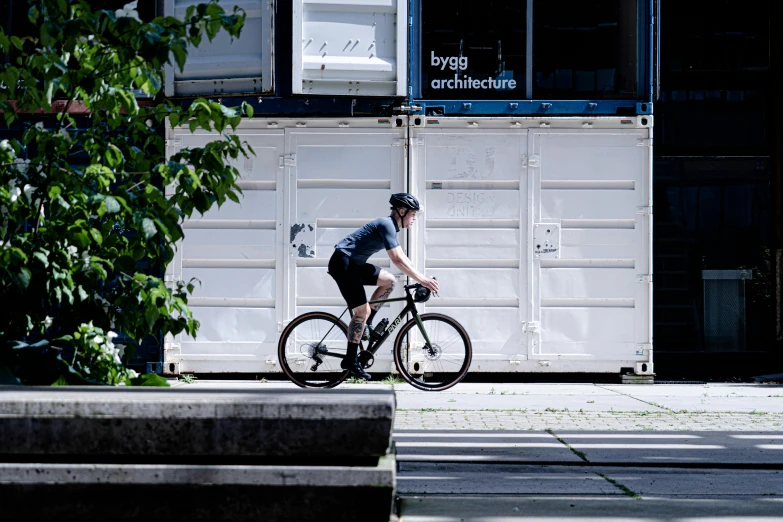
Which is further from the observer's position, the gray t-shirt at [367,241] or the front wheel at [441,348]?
the front wheel at [441,348]

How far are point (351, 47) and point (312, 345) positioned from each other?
318cm

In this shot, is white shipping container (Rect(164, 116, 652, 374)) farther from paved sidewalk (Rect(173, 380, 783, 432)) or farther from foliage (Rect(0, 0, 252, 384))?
foliage (Rect(0, 0, 252, 384))

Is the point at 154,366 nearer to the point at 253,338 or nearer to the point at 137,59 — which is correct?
the point at 253,338

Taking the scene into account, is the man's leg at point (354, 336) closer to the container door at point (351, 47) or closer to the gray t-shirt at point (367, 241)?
the gray t-shirt at point (367, 241)

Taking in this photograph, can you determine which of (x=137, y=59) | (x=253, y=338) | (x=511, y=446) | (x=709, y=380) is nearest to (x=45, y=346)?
(x=137, y=59)

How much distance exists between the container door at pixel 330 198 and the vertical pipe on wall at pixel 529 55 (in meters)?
1.44

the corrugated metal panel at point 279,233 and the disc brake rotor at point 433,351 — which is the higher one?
the corrugated metal panel at point 279,233

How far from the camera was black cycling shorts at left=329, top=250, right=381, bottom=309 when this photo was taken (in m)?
8.71

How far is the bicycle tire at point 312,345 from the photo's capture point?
9242mm

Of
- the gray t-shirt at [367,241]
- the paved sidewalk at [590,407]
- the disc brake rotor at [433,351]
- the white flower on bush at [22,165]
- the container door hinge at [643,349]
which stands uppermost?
the white flower on bush at [22,165]

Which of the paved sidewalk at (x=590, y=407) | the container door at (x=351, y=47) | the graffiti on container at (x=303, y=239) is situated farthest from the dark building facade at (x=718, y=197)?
the graffiti on container at (x=303, y=239)

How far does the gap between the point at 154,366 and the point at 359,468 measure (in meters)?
7.86

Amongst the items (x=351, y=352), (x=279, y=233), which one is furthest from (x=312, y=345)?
(x=279, y=233)

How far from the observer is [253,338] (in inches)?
411
